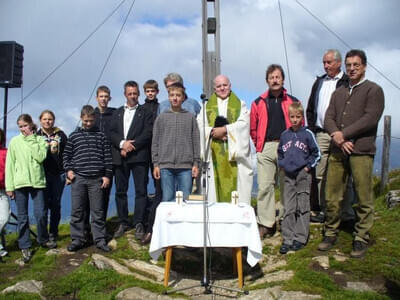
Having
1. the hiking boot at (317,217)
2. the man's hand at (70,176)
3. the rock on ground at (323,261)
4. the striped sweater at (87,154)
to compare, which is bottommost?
the rock on ground at (323,261)

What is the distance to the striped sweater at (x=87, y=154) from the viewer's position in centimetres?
659

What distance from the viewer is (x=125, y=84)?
7113 millimetres

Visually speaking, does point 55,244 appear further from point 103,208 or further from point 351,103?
point 351,103

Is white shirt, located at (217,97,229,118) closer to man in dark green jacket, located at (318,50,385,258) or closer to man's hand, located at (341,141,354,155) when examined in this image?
man in dark green jacket, located at (318,50,385,258)

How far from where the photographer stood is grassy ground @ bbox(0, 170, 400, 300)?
496 cm

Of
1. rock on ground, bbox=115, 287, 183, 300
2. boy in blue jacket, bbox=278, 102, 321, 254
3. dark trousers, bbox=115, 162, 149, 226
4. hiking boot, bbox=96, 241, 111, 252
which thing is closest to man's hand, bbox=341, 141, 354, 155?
boy in blue jacket, bbox=278, 102, 321, 254

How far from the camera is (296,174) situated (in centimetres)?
621

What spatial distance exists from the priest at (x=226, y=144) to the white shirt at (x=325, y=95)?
1066 millimetres

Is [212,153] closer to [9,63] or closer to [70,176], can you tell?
[70,176]

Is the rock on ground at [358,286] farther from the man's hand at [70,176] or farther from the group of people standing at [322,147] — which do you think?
the man's hand at [70,176]

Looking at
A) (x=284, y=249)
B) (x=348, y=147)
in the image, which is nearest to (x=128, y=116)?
(x=284, y=249)

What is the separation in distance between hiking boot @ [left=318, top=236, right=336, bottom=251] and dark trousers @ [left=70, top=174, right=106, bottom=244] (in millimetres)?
3146

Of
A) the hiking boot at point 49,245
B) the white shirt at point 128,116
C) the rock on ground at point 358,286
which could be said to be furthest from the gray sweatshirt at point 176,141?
the rock on ground at point 358,286

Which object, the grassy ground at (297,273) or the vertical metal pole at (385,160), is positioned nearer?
the grassy ground at (297,273)
